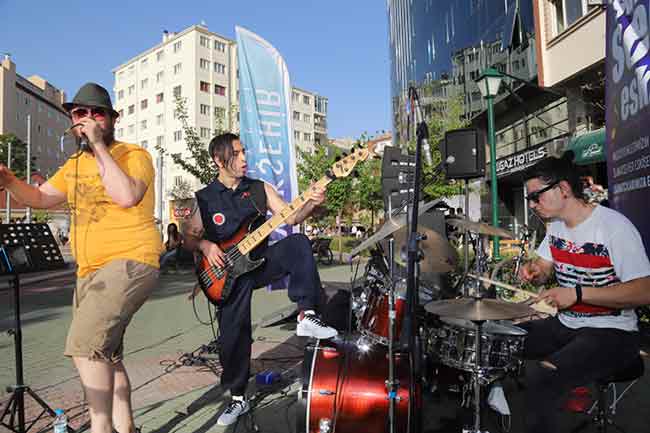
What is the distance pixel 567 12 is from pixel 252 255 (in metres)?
15.2

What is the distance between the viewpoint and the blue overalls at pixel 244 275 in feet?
10.7

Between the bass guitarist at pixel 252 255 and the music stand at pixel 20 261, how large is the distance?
930 mm

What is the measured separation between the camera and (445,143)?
6.30 meters

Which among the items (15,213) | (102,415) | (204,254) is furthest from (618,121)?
(15,213)

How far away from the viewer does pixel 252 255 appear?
11.3 ft

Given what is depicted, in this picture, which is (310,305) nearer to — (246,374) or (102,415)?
(246,374)

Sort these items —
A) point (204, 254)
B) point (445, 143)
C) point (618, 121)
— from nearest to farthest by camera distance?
point (204, 254), point (618, 121), point (445, 143)

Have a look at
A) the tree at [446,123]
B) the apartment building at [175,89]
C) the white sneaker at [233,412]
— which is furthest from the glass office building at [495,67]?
the apartment building at [175,89]

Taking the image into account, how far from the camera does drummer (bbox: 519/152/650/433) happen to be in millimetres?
2506

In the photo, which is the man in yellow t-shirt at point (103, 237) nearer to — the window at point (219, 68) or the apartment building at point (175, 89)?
the apartment building at point (175, 89)

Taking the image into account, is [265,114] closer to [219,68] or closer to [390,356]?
[390,356]

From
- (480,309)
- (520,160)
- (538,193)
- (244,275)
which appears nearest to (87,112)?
(244,275)

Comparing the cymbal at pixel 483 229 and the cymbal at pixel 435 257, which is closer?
the cymbal at pixel 483 229

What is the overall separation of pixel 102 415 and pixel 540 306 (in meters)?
5.70
